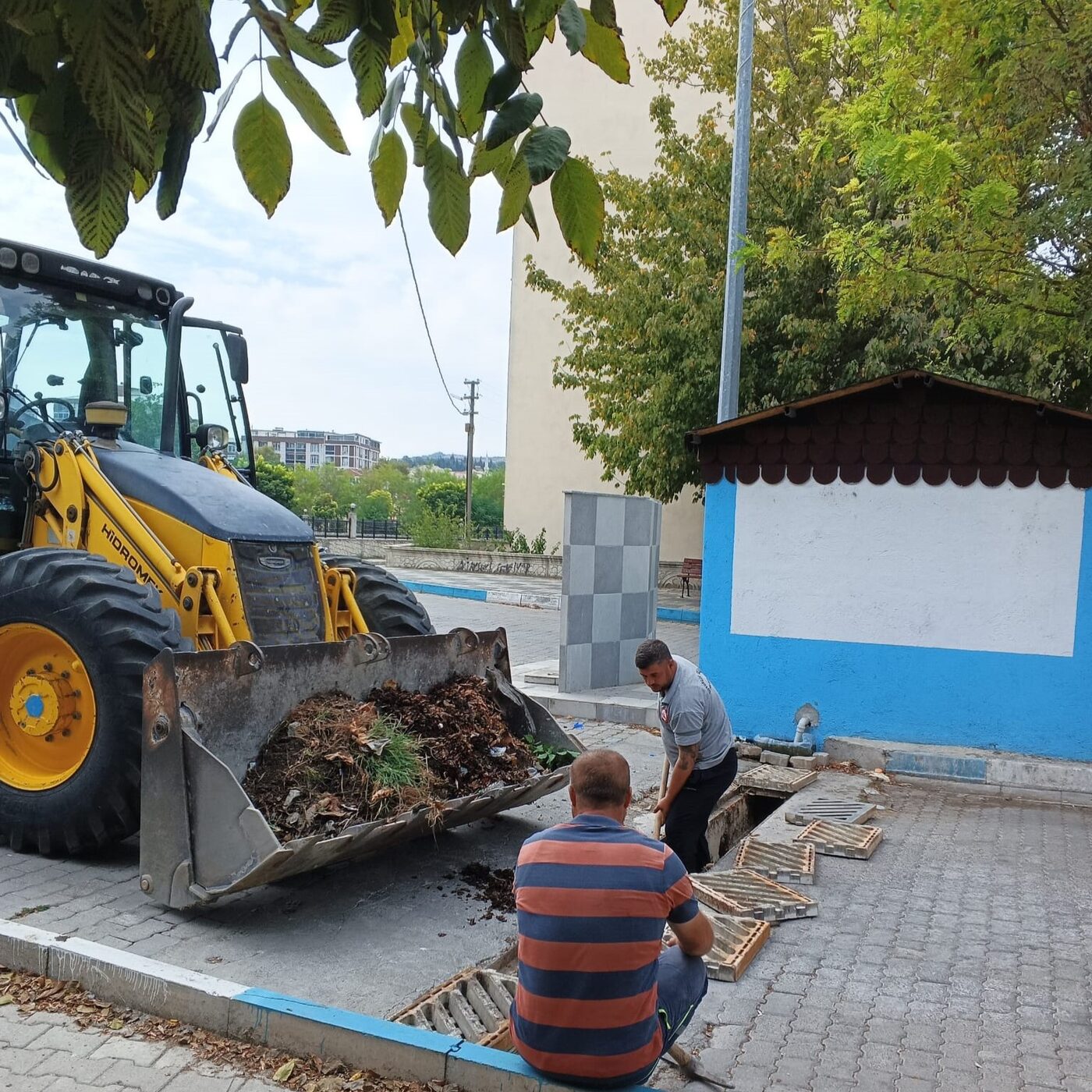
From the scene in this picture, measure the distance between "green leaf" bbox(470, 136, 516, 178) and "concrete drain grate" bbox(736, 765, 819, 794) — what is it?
23.7 ft

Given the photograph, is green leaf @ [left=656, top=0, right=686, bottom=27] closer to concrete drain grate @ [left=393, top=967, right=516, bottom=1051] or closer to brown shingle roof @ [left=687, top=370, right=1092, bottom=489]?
concrete drain grate @ [left=393, top=967, right=516, bottom=1051]

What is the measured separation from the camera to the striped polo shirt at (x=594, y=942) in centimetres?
317

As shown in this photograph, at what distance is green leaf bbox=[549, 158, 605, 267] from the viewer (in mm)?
1896

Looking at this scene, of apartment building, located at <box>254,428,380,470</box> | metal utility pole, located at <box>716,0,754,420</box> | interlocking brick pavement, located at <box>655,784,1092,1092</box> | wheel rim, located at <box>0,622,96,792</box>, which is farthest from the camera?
apartment building, located at <box>254,428,380,470</box>

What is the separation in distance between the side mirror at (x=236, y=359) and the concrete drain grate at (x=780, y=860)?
490 cm

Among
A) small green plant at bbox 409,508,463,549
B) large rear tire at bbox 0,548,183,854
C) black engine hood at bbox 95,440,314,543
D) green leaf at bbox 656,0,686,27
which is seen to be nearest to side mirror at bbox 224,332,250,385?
black engine hood at bbox 95,440,314,543

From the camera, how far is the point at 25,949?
4.63 m

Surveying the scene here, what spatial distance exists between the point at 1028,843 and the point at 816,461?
3.72 metres

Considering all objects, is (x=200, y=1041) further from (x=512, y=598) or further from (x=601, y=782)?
(x=512, y=598)

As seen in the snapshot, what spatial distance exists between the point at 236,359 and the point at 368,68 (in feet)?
22.1

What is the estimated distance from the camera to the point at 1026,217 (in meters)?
10.1

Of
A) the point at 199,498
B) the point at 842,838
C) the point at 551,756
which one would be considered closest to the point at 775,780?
the point at 842,838

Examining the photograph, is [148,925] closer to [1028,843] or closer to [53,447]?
[53,447]

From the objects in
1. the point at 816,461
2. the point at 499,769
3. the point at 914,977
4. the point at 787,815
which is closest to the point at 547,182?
the point at 914,977
